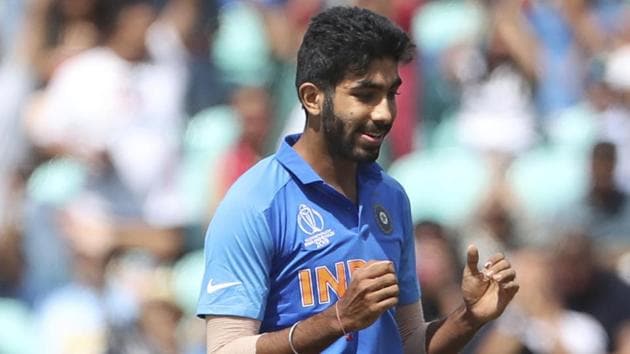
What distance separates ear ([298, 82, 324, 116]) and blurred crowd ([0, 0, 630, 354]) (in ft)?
11.4

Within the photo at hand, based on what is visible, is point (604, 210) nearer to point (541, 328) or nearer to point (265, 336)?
point (541, 328)

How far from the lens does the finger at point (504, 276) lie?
146 inches

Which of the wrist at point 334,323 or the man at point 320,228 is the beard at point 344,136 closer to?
the man at point 320,228

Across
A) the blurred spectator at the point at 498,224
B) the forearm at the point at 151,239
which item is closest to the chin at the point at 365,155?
the blurred spectator at the point at 498,224

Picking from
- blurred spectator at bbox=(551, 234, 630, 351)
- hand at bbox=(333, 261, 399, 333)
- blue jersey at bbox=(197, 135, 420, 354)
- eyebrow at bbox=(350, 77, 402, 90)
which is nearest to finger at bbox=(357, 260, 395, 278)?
hand at bbox=(333, 261, 399, 333)

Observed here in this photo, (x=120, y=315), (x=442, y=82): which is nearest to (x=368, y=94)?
(x=442, y=82)

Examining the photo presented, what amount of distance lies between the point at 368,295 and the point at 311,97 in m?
0.63

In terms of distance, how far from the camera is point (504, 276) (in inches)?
146

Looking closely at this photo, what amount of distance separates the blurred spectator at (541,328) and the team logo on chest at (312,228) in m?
3.47

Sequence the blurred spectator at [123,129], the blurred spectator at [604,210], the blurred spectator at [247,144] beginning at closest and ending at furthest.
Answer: the blurred spectator at [604,210], the blurred spectator at [247,144], the blurred spectator at [123,129]

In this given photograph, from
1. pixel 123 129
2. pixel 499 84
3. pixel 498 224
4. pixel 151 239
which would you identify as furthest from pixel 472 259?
pixel 123 129

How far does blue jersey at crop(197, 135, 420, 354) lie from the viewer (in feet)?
11.8

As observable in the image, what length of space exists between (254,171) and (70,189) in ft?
16.6

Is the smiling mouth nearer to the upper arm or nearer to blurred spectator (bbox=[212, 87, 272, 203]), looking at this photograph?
the upper arm
